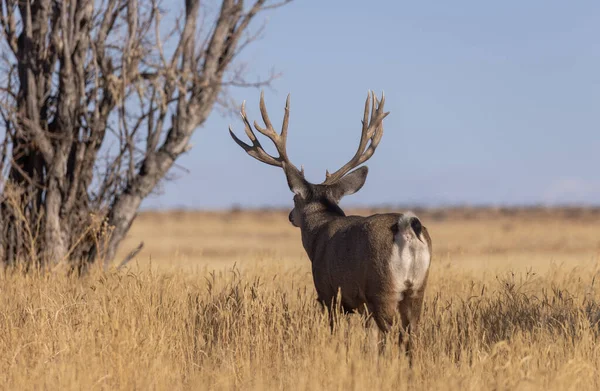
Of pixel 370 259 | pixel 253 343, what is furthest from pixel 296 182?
pixel 253 343

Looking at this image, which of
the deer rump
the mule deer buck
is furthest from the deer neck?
the deer rump

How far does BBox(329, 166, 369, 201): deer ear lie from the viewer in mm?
8633

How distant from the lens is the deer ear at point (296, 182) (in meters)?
8.55

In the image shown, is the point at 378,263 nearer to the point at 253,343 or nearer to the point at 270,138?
the point at 253,343

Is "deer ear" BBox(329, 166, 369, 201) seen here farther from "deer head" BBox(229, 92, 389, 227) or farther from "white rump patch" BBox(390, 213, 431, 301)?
"white rump patch" BBox(390, 213, 431, 301)

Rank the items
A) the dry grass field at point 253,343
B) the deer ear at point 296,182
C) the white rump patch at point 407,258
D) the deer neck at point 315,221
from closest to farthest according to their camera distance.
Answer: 1. the dry grass field at point 253,343
2. the white rump patch at point 407,258
3. the deer neck at point 315,221
4. the deer ear at point 296,182

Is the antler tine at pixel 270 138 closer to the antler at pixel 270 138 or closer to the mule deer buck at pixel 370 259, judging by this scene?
the antler at pixel 270 138

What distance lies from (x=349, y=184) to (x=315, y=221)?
0.69 meters

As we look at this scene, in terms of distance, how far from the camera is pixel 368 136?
922 cm

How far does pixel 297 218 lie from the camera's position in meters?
8.56

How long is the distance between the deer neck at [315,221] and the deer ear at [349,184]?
8.7 inches

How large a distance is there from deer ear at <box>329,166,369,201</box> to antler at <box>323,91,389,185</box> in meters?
0.32

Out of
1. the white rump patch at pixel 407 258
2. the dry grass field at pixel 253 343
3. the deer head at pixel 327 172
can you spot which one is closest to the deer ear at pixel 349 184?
the deer head at pixel 327 172

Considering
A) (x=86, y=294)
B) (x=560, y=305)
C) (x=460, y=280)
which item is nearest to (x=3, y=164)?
(x=86, y=294)
